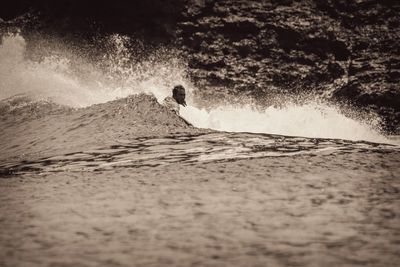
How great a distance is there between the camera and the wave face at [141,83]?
24.8 ft

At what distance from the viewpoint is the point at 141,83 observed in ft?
28.2

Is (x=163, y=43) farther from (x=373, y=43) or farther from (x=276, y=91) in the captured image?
(x=373, y=43)

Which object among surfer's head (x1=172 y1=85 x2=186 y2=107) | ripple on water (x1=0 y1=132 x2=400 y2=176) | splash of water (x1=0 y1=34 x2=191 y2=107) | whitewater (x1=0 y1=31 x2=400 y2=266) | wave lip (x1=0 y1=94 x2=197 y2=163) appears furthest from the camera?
splash of water (x1=0 y1=34 x2=191 y2=107)

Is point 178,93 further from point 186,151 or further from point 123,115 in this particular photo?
point 186,151

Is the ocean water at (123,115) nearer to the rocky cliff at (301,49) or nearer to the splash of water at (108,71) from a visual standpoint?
the splash of water at (108,71)

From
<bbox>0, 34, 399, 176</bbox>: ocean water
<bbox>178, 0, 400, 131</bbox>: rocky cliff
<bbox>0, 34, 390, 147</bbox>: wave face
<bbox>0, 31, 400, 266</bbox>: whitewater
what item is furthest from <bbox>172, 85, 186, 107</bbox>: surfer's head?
<bbox>0, 31, 400, 266</bbox>: whitewater

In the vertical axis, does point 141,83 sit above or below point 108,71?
below

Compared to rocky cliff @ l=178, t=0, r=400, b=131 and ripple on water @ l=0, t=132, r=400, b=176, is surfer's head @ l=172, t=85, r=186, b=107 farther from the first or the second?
ripple on water @ l=0, t=132, r=400, b=176

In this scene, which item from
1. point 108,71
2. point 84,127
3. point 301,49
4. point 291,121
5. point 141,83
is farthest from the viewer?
point 108,71

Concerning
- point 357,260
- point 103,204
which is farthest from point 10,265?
point 357,260

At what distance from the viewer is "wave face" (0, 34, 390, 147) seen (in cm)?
757

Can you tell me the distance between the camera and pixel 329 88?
802 centimetres

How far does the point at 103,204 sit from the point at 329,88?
757 centimetres

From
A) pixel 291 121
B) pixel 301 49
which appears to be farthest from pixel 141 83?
pixel 301 49
